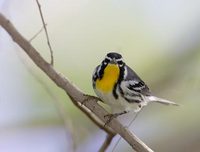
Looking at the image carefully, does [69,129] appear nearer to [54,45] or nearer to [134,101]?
[134,101]

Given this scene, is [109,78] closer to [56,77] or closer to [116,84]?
[116,84]

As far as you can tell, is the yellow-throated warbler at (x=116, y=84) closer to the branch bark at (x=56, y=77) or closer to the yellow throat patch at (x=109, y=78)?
the yellow throat patch at (x=109, y=78)

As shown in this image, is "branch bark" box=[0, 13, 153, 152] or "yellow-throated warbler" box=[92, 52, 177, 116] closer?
"branch bark" box=[0, 13, 153, 152]

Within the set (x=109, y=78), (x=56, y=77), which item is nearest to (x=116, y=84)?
(x=109, y=78)

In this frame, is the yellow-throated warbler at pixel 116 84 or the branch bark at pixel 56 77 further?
the yellow-throated warbler at pixel 116 84

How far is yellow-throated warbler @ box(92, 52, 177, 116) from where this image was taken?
208 cm

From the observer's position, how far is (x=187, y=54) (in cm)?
277

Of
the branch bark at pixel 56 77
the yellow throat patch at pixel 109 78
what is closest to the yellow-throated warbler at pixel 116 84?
the yellow throat patch at pixel 109 78

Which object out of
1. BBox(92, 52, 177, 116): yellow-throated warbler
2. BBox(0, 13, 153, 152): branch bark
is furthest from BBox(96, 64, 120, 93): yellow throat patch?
BBox(0, 13, 153, 152): branch bark

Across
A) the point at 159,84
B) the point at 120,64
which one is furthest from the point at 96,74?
the point at 159,84

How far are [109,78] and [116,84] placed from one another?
0.03 metres

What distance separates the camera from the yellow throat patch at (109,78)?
2079 mm

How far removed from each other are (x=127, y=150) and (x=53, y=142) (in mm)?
314

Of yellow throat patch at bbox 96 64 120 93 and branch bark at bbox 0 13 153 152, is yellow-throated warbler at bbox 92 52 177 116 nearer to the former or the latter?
yellow throat patch at bbox 96 64 120 93
